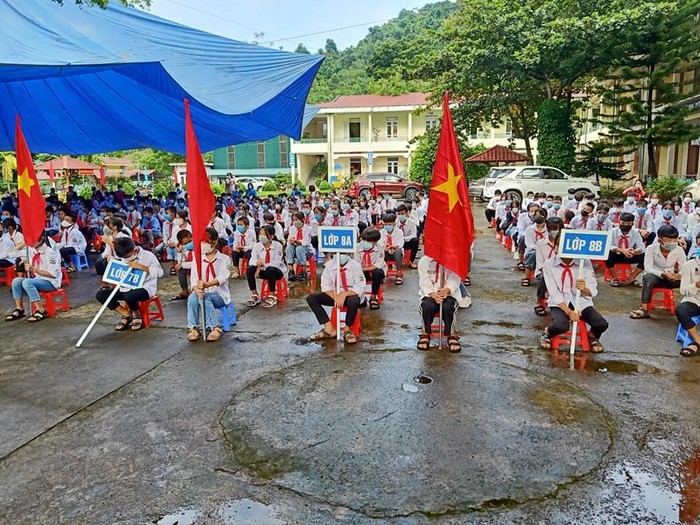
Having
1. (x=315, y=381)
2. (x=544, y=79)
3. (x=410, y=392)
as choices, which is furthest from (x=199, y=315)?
(x=544, y=79)

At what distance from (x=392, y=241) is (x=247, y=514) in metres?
6.72

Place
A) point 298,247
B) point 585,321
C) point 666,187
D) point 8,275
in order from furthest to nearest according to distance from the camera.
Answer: point 666,187 < point 298,247 < point 8,275 < point 585,321

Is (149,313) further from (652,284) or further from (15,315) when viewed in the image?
(652,284)

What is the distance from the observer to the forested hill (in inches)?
1599

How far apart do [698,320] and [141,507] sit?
18.5 feet

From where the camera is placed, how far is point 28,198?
6.96 meters

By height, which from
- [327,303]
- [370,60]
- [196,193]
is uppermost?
[370,60]

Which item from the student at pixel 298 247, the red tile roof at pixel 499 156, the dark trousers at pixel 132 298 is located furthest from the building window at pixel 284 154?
the dark trousers at pixel 132 298

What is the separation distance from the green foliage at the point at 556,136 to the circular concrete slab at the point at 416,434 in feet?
61.2

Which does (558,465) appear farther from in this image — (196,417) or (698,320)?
(698,320)

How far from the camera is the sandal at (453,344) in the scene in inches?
223

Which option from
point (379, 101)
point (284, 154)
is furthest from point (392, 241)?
point (284, 154)

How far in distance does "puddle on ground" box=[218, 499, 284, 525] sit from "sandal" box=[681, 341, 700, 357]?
4563mm

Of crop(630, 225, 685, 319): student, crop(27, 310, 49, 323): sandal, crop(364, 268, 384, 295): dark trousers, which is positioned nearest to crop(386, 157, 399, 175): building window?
crop(364, 268, 384, 295): dark trousers
